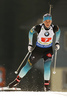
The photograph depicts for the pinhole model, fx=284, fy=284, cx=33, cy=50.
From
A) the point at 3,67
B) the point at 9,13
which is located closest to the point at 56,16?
the point at 9,13

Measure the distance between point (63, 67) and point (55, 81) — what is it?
1.08 metres

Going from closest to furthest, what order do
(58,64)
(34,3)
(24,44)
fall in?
(58,64)
(34,3)
(24,44)

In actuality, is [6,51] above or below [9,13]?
below

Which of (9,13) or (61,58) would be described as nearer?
(61,58)

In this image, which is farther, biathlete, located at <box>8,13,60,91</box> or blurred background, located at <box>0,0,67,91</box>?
blurred background, located at <box>0,0,67,91</box>

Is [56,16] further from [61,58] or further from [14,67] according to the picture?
[14,67]

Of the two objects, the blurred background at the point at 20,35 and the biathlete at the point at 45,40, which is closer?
the biathlete at the point at 45,40

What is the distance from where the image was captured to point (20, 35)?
22.8 meters

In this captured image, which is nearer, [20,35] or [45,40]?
[45,40]

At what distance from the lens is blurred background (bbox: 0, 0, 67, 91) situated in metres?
18.9

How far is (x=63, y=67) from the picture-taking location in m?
18.5

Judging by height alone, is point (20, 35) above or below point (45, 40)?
above

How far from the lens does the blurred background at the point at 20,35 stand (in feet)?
62.0
